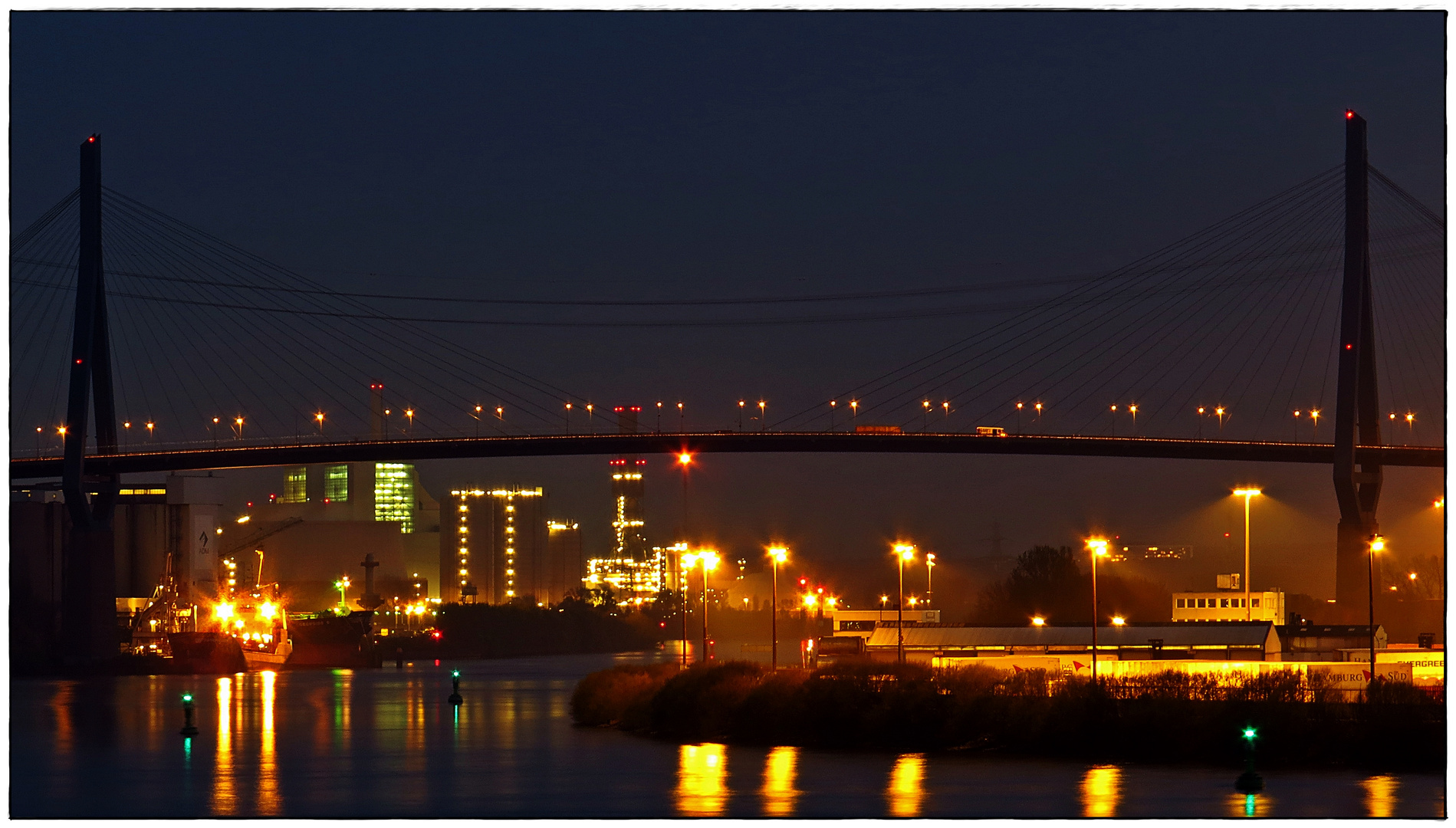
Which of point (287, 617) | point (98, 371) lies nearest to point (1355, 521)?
point (98, 371)

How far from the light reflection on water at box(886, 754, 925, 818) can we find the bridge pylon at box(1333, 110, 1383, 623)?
124 ft

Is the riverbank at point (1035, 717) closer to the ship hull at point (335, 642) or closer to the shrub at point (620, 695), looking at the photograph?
the shrub at point (620, 695)

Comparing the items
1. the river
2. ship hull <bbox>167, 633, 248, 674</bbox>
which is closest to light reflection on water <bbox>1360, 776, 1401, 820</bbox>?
the river

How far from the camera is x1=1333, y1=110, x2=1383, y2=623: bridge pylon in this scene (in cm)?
6750

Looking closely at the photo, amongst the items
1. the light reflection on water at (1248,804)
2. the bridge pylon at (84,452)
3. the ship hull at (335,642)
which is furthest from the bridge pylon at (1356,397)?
the ship hull at (335,642)

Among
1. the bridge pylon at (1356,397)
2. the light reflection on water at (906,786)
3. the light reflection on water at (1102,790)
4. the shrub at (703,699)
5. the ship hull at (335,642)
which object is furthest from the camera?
the ship hull at (335,642)

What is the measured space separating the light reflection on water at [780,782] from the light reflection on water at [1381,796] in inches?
308

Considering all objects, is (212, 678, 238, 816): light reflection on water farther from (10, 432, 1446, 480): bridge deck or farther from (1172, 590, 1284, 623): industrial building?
(1172, 590, 1284, 623): industrial building

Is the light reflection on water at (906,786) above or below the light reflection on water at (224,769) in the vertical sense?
above

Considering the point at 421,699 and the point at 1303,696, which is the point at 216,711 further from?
the point at 1303,696

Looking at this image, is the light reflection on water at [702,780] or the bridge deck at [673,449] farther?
the bridge deck at [673,449]

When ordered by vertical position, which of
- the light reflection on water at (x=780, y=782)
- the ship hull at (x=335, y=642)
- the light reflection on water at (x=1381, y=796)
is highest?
the light reflection on water at (x=1381, y=796)

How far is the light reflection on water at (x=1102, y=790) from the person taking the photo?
25234mm

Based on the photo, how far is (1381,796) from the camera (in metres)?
26.4
